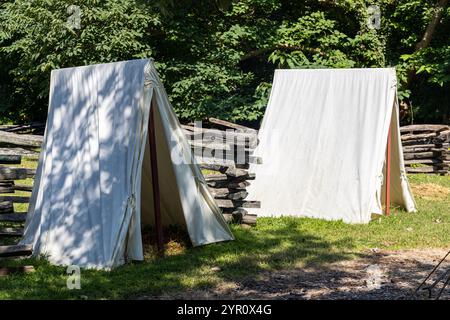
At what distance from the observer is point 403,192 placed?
12.0 m

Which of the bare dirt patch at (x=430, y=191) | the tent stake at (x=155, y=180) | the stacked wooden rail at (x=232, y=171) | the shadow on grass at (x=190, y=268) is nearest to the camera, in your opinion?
the shadow on grass at (x=190, y=268)

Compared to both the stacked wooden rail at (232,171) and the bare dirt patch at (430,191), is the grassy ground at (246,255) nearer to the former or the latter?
the stacked wooden rail at (232,171)

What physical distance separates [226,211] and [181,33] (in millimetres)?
9239

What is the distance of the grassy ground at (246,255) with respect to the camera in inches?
268

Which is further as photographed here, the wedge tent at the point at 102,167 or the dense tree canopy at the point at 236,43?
the dense tree canopy at the point at 236,43

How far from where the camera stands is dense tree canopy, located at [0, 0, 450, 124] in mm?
18312

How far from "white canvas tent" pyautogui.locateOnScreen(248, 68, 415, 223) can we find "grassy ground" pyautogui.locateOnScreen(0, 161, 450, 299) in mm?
483

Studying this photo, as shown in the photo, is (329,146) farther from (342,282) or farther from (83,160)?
(83,160)

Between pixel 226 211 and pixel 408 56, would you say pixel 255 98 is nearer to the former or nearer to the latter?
pixel 408 56

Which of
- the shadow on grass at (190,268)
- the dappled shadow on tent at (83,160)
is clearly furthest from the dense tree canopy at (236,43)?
the dappled shadow on tent at (83,160)

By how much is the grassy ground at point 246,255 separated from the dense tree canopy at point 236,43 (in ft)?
26.5
